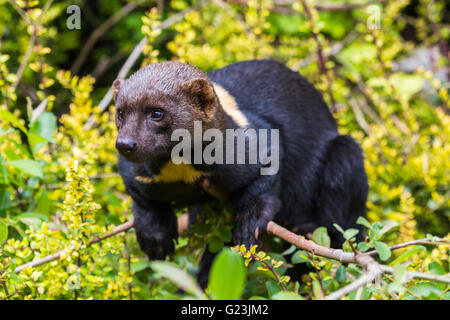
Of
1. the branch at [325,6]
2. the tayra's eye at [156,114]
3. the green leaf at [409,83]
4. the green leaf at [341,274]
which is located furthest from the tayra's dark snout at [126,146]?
the green leaf at [409,83]

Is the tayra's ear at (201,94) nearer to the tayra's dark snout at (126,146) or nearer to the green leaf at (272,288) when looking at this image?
the tayra's dark snout at (126,146)

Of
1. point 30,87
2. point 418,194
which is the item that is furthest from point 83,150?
point 30,87

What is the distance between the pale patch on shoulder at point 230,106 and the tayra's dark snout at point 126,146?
0.71 m

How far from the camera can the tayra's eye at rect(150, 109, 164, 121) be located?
7.72ft

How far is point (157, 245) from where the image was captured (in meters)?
2.79

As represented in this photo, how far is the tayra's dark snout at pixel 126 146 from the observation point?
7.27ft

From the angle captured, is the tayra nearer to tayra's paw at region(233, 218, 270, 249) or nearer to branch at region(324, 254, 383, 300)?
tayra's paw at region(233, 218, 270, 249)

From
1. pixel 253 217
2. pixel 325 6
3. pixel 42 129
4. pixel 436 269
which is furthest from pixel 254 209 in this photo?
pixel 325 6

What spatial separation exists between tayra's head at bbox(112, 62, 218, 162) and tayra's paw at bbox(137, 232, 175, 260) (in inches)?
20.4

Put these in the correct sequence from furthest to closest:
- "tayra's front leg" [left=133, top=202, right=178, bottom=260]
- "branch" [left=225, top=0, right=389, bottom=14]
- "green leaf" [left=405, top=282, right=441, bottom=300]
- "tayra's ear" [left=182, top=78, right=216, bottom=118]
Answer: "branch" [left=225, top=0, right=389, bottom=14] → "tayra's front leg" [left=133, top=202, right=178, bottom=260] → "tayra's ear" [left=182, top=78, right=216, bottom=118] → "green leaf" [left=405, top=282, right=441, bottom=300]

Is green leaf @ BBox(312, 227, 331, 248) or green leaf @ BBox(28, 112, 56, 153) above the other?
green leaf @ BBox(28, 112, 56, 153)

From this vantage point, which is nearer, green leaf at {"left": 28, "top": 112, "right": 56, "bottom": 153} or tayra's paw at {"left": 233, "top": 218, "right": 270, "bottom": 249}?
tayra's paw at {"left": 233, "top": 218, "right": 270, "bottom": 249}

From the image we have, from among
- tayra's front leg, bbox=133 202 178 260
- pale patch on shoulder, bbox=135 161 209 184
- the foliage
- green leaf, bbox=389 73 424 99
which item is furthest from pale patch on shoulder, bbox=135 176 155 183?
green leaf, bbox=389 73 424 99

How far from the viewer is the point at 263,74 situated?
3.32 metres
